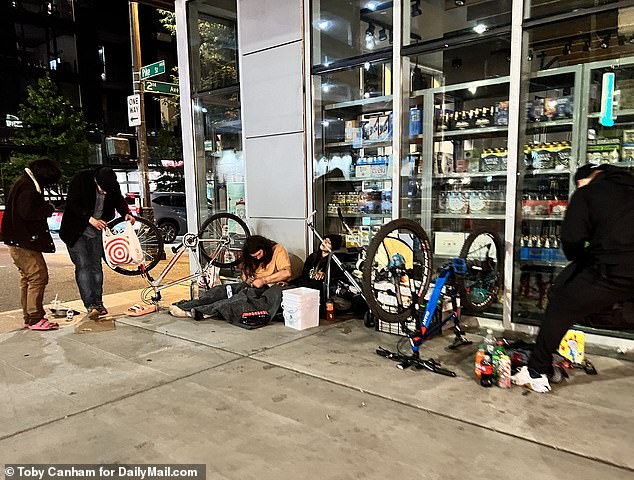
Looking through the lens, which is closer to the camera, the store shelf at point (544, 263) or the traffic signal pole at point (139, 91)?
the store shelf at point (544, 263)

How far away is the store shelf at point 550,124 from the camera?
4691 mm

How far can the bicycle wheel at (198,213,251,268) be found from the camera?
6391 millimetres

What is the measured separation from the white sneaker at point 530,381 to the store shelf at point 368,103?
374 centimetres

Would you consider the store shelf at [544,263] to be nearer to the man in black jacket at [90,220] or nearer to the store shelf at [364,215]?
the store shelf at [364,215]

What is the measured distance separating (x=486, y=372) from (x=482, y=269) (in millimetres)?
1583

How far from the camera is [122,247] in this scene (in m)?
5.47

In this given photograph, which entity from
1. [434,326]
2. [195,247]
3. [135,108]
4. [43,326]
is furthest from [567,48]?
[135,108]

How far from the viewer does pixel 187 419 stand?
3002 mm

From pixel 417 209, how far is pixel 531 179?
52.3 inches

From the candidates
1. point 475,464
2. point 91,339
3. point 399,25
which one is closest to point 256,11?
point 399,25

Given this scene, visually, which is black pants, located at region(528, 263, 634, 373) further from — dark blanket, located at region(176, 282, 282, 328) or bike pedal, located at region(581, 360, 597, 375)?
dark blanket, located at region(176, 282, 282, 328)

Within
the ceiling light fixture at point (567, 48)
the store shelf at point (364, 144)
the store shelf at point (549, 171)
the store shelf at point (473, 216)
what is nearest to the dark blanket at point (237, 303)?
the store shelf at point (473, 216)

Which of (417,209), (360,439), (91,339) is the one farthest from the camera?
(417,209)

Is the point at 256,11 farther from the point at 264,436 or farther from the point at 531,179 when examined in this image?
the point at 264,436
